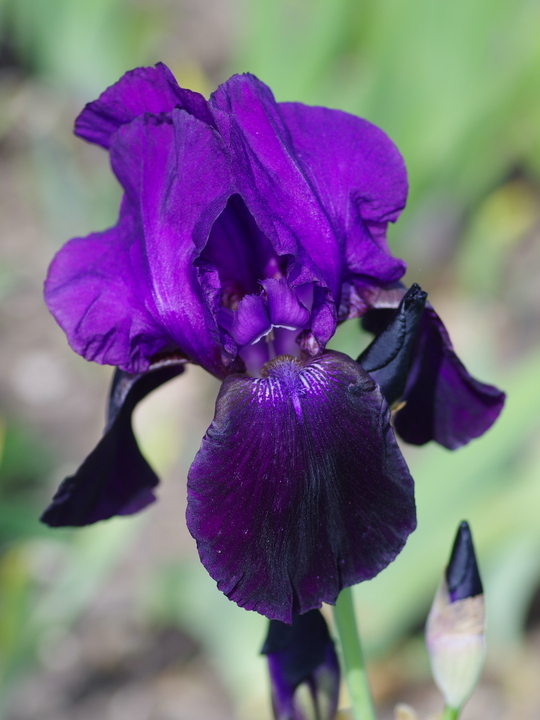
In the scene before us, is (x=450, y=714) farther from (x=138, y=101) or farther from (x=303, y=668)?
(x=138, y=101)

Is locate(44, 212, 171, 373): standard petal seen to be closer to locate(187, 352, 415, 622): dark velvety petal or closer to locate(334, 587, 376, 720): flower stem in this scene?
locate(187, 352, 415, 622): dark velvety petal

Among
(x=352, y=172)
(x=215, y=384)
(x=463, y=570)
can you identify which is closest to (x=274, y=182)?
(x=352, y=172)

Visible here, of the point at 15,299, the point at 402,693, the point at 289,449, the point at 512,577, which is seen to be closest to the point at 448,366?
the point at 289,449

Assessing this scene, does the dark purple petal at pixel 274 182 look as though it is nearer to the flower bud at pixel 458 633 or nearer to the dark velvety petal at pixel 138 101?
the dark velvety petal at pixel 138 101

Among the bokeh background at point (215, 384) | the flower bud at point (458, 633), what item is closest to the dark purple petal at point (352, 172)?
the flower bud at point (458, 633)

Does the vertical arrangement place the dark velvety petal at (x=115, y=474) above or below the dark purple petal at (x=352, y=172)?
below

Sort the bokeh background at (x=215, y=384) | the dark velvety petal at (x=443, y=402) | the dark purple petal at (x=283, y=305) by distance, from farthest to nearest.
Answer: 1. the bokeh background at (x=215, y=384)
2. the dark velvety petal at (x=443, y=402)
3. the dark purple petal at (x=283, y=305)

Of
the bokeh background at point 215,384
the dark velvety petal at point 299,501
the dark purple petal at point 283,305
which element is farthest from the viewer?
the bokeh background at point 215,384
